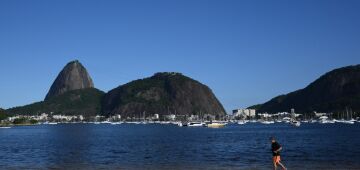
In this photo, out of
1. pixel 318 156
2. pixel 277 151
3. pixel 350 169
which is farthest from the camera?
pixel 318 156

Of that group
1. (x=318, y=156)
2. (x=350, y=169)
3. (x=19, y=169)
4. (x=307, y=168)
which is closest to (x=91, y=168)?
(x=19, y=169)

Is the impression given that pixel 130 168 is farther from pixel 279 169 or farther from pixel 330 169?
pixel 330 169

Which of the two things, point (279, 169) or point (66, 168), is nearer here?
point (279, 169)

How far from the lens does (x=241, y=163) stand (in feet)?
156

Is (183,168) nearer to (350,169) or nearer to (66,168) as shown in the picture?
(66,168)

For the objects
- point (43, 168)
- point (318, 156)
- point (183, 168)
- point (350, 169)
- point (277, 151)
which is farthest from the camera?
point (318, 156)

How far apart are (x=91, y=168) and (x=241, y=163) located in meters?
13.5

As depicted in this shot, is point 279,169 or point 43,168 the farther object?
point 43,168

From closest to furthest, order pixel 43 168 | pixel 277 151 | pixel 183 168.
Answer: pixel 277 151 < pixel 183 168 < pixel 43 168

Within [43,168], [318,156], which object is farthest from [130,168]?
[318,156]

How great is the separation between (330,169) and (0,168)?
88.8 feet

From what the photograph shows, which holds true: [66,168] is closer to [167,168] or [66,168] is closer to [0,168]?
[0,168]

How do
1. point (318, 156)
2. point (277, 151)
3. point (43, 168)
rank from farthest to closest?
point (318, 156) → point (43, 168) → point (277, 151)

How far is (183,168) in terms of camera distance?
42156mm
